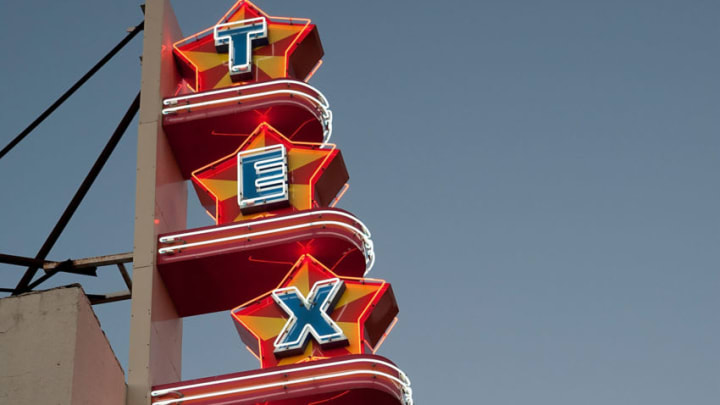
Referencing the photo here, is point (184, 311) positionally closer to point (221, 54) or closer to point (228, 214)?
point (228, 214)

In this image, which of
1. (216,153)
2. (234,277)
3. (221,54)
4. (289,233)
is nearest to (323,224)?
(289,233)

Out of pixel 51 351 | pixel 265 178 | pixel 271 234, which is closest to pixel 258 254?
pixel 271 234

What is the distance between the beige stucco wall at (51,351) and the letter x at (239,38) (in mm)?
7738

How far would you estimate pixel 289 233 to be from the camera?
65.1 feet

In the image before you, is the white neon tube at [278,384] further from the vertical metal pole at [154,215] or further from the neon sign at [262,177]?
the neon sign at [262,177]

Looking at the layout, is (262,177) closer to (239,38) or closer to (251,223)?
(251,223)

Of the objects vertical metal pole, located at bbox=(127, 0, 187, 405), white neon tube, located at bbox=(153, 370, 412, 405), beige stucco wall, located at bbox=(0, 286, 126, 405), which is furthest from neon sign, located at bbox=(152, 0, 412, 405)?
beige stucco wall, located at bbox=(0, 286, 126, 405)

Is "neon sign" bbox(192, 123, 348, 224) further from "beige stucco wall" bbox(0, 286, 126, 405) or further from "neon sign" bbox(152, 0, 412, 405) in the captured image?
"beige stucco wall" bbox(0, 286, 126, 405)

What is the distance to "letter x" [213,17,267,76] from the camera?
23266 millimetres

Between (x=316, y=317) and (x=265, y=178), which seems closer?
(x=316, y=317)

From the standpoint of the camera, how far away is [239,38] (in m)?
23.7

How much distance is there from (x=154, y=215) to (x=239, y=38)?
16.1 feet

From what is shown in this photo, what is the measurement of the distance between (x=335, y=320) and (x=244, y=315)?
149 centimetres

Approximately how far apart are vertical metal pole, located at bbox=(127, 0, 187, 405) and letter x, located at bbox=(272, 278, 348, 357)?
198 cm
